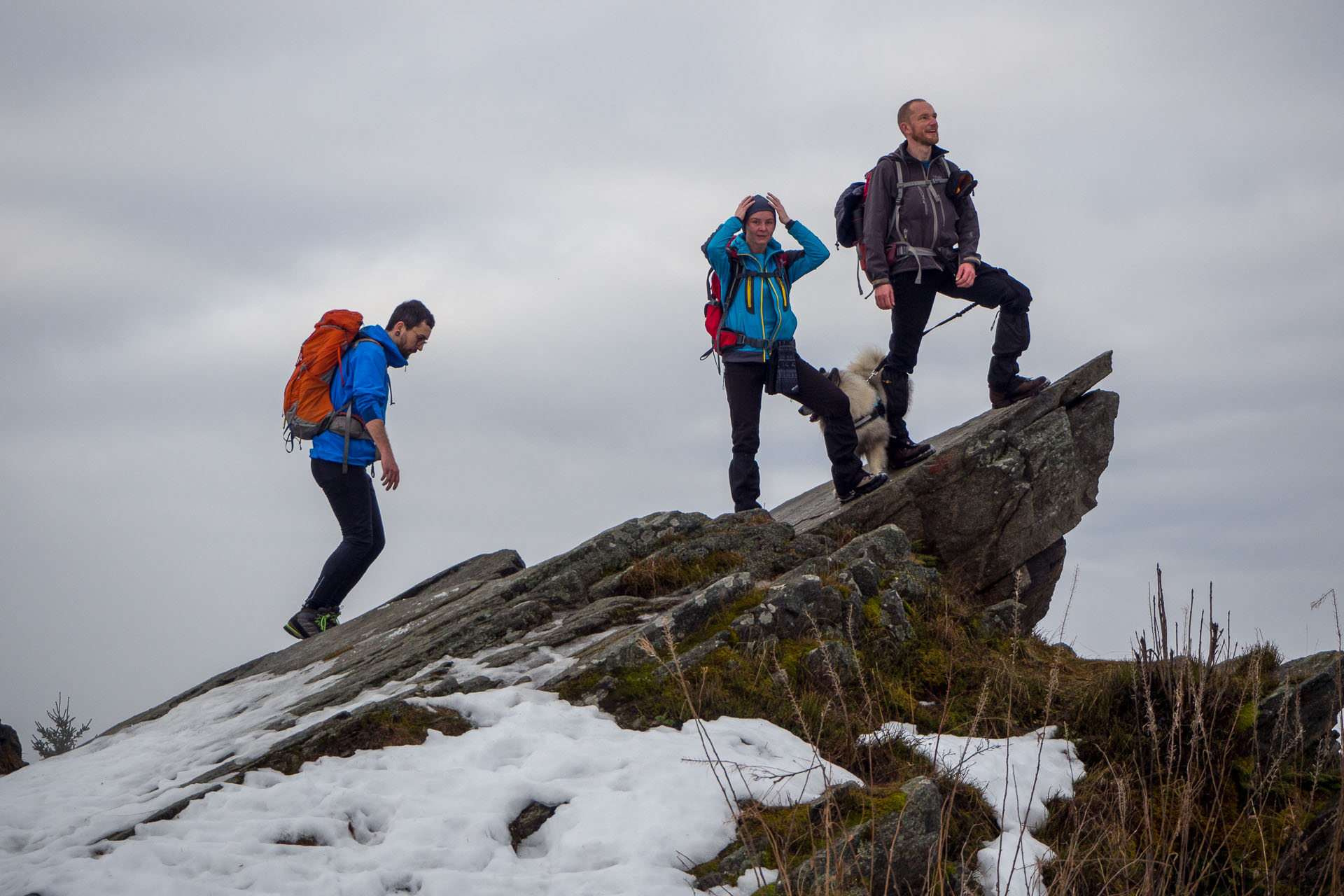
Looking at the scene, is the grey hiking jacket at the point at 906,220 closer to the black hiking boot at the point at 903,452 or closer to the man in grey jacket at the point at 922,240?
the man in grey jacket at the point at 922,240

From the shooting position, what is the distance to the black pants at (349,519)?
8375mm

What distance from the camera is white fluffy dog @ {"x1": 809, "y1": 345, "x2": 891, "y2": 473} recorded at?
9648 mm

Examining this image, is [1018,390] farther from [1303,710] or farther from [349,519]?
[349,519]

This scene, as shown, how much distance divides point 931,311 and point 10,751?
27.6 ft

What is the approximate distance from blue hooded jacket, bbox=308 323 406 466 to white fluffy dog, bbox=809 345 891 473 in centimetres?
413

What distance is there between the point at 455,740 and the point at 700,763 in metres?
1.26

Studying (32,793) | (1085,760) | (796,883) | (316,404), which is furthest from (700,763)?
(316,404)

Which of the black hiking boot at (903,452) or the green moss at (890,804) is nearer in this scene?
the green moss at (890,804)

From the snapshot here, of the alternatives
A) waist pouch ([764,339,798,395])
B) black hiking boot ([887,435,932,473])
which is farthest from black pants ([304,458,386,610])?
black hiking boot ([887,435,932,473])

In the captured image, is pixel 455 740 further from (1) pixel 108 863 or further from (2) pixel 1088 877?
(2) pixel 1088 877

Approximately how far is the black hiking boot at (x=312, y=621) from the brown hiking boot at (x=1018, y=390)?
6.69 m

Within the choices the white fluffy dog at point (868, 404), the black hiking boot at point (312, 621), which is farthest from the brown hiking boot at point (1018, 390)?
the black hiking boot at point (312, 621)

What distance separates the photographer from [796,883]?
3771 mm

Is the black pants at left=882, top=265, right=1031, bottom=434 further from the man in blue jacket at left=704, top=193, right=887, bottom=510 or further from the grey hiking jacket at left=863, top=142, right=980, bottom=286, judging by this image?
the man in blue jacket at left=704, top=193, right=887, bottom=510
